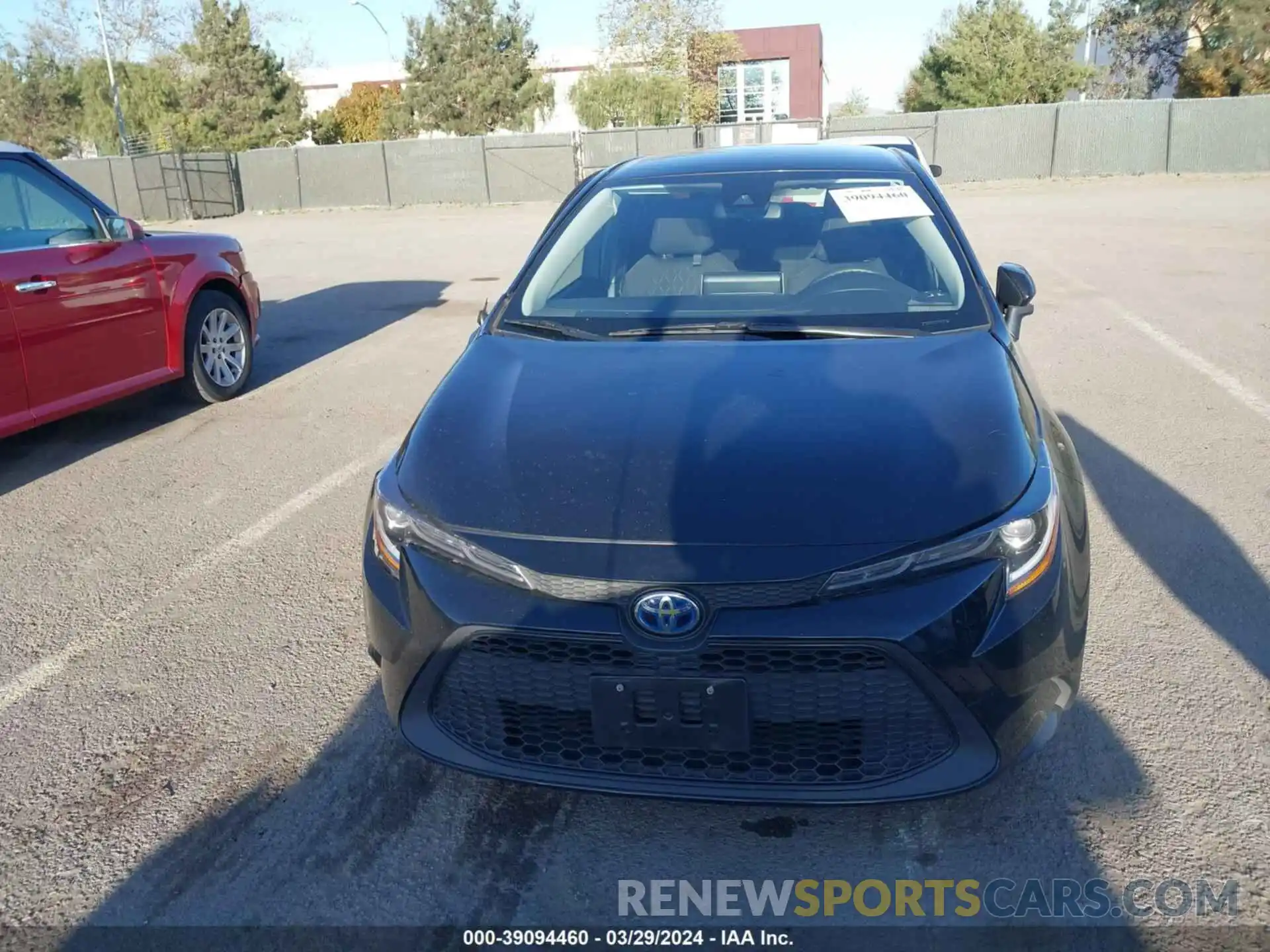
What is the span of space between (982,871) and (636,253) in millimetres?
2562

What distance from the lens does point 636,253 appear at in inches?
161

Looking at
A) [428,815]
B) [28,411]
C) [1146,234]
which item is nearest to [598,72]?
[1146,234]

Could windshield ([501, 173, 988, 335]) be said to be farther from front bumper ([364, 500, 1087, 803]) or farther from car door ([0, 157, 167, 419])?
car door ([0, 157, 167, 419])

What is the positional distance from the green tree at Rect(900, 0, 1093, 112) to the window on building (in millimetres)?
9336

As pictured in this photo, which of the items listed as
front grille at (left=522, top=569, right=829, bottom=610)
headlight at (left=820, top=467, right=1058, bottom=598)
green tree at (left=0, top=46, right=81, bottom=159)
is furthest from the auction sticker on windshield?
green tree at (left=0, top=46, right=81, bottom=159)

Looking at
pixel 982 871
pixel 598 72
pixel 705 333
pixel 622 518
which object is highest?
pixel 598 72

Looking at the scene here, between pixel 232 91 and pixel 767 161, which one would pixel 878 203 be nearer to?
pixel 767 161

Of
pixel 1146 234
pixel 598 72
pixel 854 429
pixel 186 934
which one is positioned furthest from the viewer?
pixel 598 72

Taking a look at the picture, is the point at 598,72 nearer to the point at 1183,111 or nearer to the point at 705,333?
the point at 1183,111

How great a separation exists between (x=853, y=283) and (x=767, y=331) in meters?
0.48

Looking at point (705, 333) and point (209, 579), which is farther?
point (209, 579)

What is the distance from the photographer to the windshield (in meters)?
3.59

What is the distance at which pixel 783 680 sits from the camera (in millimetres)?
2256

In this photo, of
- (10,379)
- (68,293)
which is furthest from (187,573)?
(68,293)
